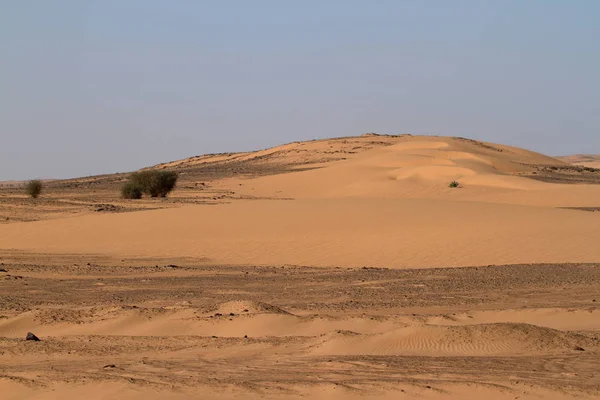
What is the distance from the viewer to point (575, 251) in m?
20.3

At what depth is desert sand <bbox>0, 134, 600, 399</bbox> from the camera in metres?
7.66

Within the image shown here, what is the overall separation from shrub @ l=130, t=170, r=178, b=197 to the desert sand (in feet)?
24.1

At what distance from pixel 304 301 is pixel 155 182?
1160 inches

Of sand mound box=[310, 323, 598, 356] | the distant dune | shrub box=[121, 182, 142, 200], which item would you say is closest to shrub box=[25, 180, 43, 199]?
shrub box=[121, 182, 142, 200]

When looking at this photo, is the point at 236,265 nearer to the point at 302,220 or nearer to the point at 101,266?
the point at 101,266

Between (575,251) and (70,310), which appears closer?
(70,310)

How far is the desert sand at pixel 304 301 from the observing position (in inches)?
302

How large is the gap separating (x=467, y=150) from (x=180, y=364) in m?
57.4

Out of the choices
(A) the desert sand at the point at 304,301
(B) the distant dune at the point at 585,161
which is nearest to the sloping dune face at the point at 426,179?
(A) the desert sand at the point at 304,301

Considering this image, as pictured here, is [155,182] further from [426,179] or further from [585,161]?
[585,161]

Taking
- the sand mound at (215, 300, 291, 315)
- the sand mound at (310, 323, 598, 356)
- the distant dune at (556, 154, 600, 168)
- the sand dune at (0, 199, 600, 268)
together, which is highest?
the distant dune at (556, 154, 600, 168)

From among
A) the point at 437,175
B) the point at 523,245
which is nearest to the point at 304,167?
the point at 437,175

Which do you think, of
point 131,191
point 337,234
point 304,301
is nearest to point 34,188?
point 131,191

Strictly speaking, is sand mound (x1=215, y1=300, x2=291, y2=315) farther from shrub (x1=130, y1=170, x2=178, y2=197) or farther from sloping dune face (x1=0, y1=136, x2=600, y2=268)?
shrub (x1=130, y1=170, x2=178, y2=197)
